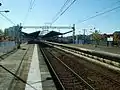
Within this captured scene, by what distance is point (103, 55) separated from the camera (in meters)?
22.2

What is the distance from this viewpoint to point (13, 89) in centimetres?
1157

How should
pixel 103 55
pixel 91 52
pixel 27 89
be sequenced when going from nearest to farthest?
1. pixel 27 89
2. pixel 103 55
3. pixel 91 52

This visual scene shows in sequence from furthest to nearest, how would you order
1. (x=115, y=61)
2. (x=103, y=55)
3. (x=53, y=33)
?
(x=53, y=33)
(x=103, y=55)
(x=115, y=61)

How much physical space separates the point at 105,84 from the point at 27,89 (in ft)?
13.4

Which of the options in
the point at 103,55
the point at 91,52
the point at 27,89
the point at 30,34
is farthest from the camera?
the point at 30,34

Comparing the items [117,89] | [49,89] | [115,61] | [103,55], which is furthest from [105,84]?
[103,55]

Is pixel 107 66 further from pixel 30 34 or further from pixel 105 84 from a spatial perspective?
pixel 30 34

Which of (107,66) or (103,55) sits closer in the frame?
(107,66)

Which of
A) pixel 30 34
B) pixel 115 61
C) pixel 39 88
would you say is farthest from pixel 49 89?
pixel 30 34

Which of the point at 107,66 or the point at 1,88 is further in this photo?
the point at 107,66

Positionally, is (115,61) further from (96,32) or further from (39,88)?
(96,32)

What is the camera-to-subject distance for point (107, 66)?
19812 millimetres

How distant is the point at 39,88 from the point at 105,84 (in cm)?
354

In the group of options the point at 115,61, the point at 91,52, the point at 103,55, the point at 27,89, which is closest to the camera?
the point at 27,89
